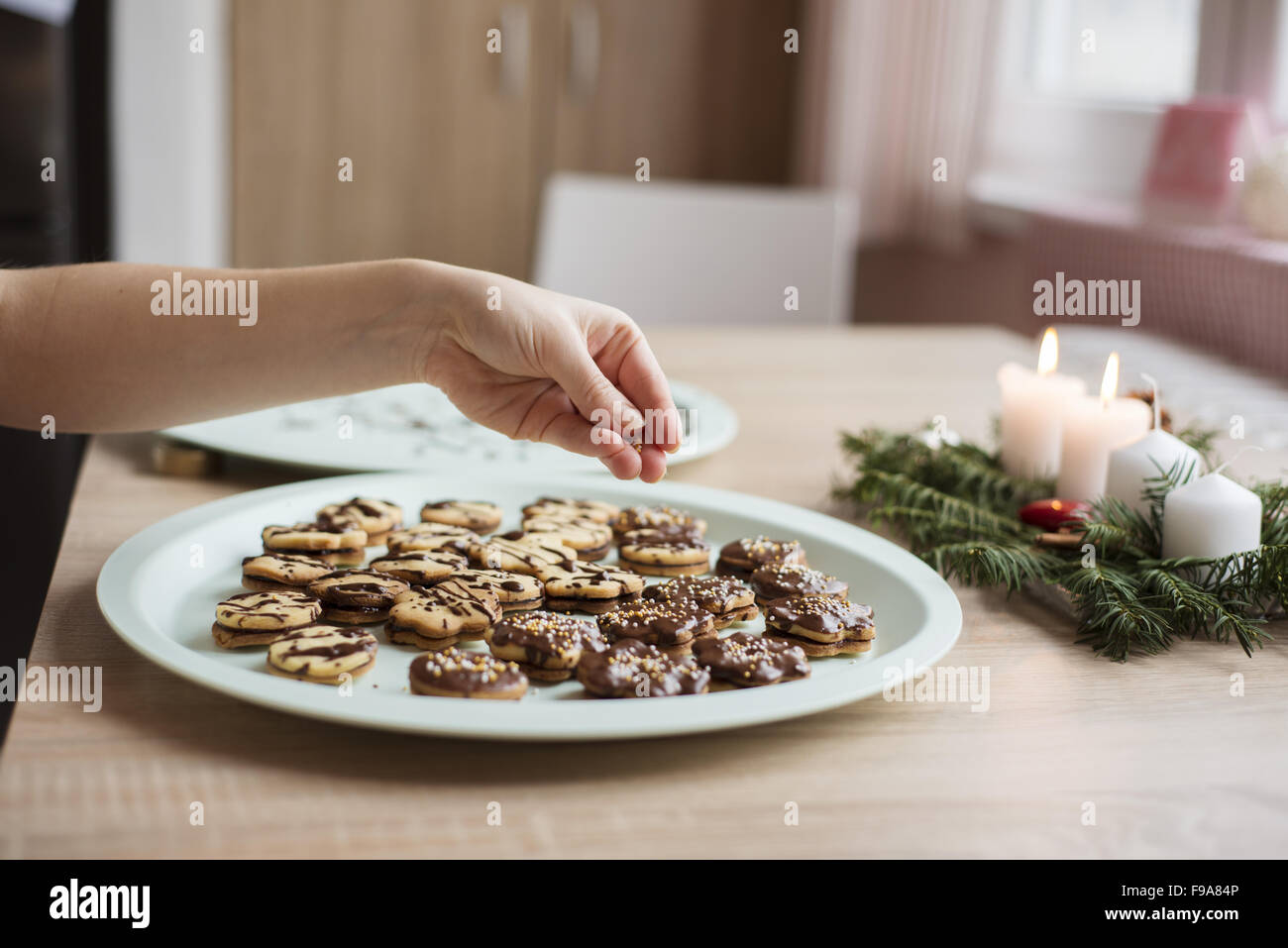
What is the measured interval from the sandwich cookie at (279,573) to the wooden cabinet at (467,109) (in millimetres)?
2562

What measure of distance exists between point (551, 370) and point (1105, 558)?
42cm

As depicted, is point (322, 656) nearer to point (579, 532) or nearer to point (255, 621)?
point (255, 621)

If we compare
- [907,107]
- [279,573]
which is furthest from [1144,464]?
[907,107]

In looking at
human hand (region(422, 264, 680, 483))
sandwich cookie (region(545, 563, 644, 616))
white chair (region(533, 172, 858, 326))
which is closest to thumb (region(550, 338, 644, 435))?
human hand (region(422, 264, 680, 483))

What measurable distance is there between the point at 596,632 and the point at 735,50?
2.93m

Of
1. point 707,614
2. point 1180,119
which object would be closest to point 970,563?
point 707,614

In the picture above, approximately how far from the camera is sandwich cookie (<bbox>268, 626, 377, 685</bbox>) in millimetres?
675

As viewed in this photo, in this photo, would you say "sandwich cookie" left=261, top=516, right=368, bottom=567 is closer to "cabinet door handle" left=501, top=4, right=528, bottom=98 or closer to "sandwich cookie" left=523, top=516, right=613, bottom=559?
"sandwich cookie" left=523, top=516, right=613, bottom=559

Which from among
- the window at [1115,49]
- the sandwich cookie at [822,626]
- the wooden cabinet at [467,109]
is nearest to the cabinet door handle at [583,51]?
the wooden cabinet at [467,109]

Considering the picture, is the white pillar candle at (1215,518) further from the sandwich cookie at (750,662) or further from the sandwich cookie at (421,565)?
the sandwich cookie at (421,565)

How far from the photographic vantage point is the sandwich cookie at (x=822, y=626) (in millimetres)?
750

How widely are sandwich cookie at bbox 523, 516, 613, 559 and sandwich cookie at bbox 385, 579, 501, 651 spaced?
13 cm

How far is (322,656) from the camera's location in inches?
26.8
